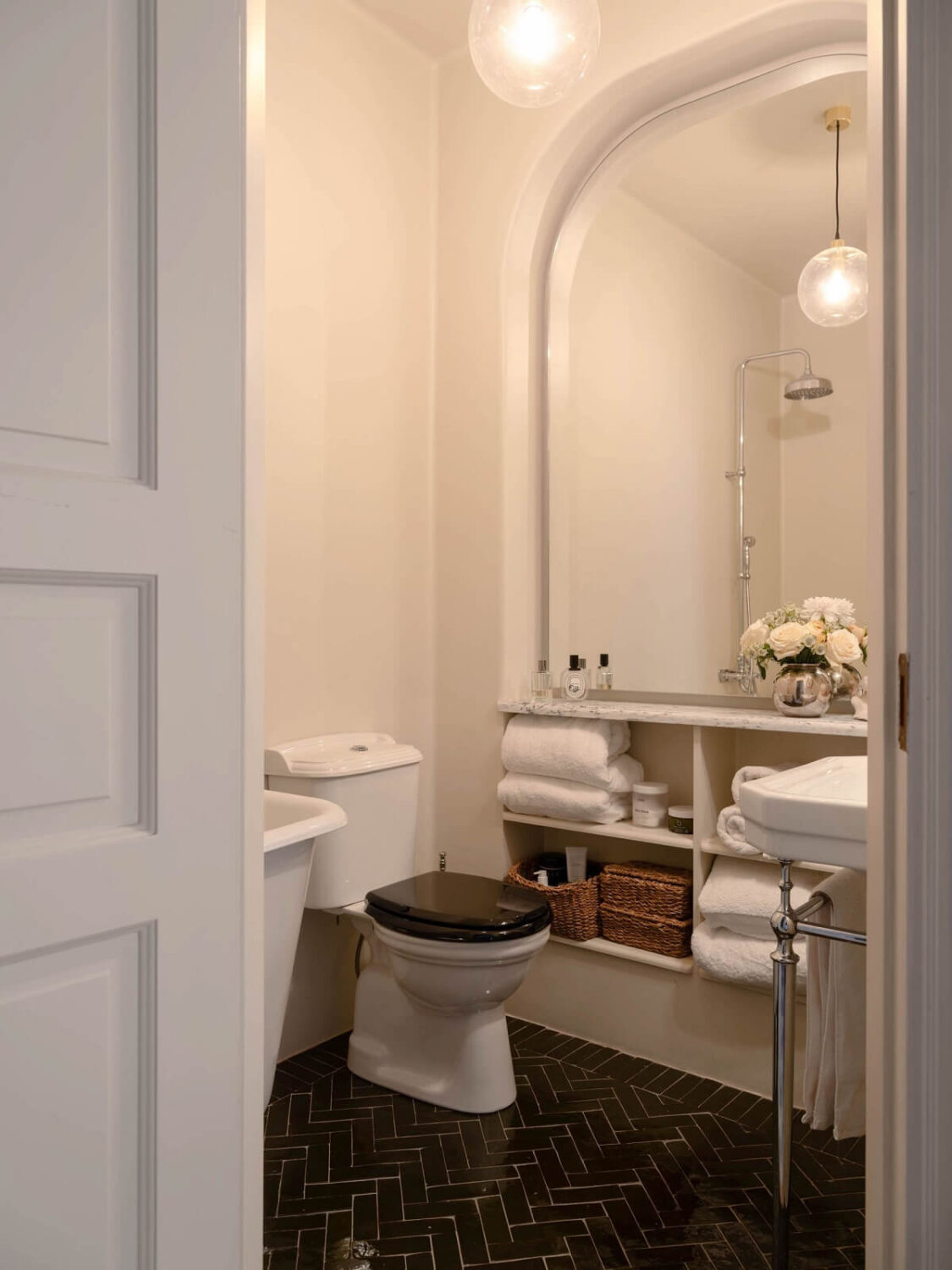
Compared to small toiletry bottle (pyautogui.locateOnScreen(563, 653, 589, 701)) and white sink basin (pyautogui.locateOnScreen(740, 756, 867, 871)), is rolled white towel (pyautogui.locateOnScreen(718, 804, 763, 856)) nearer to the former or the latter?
small toiletry bottle (pyautogui.locateOnScreen(563, 653, 589, 701))

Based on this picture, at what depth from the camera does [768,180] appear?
2.57 meters

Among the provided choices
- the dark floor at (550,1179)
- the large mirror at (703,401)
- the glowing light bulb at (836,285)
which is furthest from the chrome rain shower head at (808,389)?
the dark floor at (550,1179)

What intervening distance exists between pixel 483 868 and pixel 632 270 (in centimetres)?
189

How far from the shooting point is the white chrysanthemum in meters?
2.37

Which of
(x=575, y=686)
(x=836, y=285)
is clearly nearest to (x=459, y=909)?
(x=575, y=686)

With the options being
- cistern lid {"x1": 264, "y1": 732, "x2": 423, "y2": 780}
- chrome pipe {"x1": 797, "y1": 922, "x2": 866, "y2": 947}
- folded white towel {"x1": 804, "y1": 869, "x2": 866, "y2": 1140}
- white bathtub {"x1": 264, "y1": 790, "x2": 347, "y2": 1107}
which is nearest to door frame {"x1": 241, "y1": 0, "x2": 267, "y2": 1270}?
white bathtub {"x1": 264, "y1": 790, "x2": 347, "y2": 1107}

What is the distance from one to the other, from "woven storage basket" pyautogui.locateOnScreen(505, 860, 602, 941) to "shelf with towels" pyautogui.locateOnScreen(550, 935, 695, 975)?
18 mm

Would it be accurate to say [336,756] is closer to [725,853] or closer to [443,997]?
[443,997]

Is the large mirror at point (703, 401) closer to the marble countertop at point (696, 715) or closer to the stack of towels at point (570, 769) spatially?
the marble countertop at point (696, 715)

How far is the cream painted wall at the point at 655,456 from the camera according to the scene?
8.63 feet

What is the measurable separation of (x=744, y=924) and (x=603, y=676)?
0.87 meters

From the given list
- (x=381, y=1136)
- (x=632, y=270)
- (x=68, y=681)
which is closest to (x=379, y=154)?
(x=632, y=270)

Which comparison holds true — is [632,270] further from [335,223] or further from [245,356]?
[245,356]

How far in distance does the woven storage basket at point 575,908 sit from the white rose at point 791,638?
2.84 feet
